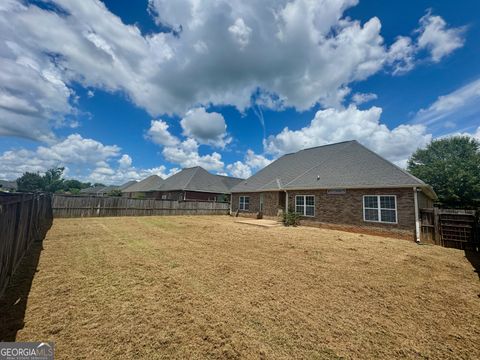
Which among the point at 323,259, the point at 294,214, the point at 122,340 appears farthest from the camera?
the point at 294,214

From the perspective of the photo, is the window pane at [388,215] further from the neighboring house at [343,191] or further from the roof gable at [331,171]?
the roof gable at [331,171]

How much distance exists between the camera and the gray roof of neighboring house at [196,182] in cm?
2969

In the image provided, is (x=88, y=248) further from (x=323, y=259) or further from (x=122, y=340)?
(x=323, y=259)

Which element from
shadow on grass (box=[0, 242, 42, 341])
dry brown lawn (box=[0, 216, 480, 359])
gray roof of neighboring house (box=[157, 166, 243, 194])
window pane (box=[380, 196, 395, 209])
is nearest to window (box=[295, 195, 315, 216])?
window pane (box=[380, 196, 395, 209])

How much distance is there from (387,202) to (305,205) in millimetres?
5167

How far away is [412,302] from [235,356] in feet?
11.9

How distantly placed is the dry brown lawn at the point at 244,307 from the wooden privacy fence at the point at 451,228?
13.1 ft

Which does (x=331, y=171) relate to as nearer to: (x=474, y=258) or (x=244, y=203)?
(x=474, y=258)

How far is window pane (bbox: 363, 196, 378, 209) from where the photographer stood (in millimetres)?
12008

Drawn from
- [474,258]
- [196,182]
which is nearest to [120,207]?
[196,182]

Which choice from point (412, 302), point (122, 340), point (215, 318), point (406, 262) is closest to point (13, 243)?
point (122, 340)

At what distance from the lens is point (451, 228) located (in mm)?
9539

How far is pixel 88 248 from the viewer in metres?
6.98

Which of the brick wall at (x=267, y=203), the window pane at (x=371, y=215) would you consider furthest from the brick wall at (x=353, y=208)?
the brick wall at (x=267, y=203)
